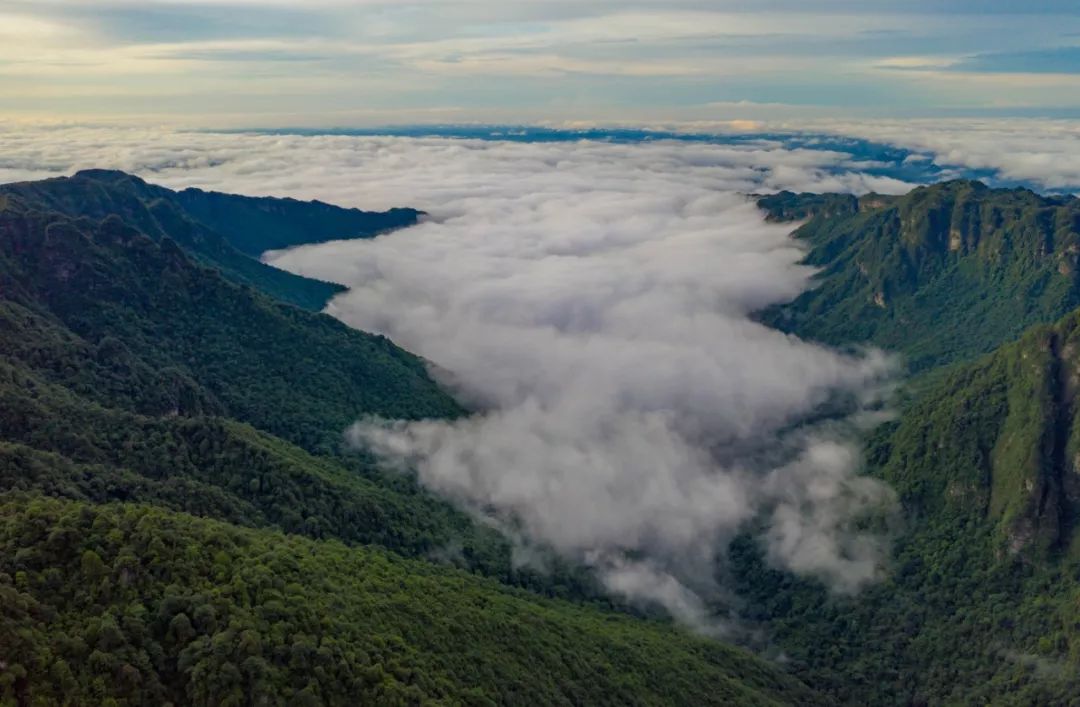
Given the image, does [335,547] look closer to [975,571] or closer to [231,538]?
[231,538]

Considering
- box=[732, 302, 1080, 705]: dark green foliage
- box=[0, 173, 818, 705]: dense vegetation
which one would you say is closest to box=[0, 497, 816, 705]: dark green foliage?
box=[0, 173, 818, 705]: dense vegetation

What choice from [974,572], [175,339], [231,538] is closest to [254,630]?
[231,538]

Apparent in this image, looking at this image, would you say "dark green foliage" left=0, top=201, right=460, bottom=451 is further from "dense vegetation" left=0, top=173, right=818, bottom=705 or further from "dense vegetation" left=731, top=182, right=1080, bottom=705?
"dense vegetation" left=731, top=182, right=1080, bottom=705

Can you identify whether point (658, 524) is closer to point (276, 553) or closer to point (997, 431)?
point (997, 431)

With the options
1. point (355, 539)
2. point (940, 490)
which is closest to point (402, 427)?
point (355, 539)

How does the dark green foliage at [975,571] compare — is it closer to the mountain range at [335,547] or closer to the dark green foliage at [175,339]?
the mountain range at [335,547]

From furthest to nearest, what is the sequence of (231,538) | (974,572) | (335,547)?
(974,572), (335,547), (231,538)
